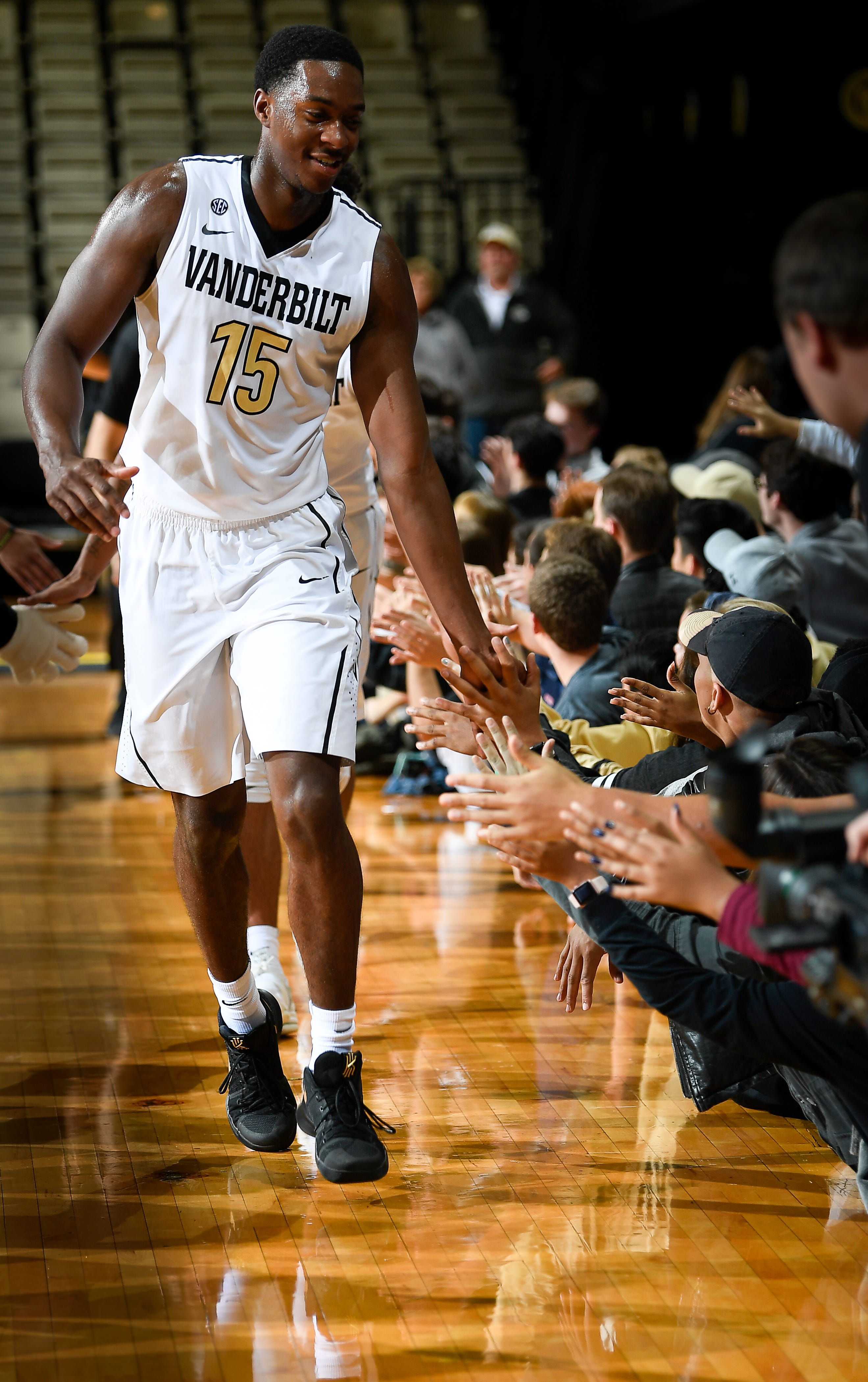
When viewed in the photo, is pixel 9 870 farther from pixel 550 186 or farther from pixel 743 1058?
→ pixel 550 186

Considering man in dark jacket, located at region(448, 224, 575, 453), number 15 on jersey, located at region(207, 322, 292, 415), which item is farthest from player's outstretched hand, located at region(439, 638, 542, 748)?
man in dark jacket, located at region(448, 224, 575, 453)

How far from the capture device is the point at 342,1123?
2451mm

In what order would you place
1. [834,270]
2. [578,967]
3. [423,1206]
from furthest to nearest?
1. [578,967]
2. [423,1206]
3. [834,270]

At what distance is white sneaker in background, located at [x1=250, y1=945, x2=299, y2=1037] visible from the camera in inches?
124

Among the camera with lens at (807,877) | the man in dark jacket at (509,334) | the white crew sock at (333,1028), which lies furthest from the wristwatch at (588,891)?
the man in dark jacket at (509,334)

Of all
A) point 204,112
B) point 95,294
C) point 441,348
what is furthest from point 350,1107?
point 204,112

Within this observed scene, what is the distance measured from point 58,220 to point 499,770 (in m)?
11.4

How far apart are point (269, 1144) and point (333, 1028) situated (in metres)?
0.26

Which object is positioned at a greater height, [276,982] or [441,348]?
[441,348]

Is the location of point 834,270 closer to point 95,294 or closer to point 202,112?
point 95,294

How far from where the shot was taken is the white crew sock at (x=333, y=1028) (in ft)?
8.06

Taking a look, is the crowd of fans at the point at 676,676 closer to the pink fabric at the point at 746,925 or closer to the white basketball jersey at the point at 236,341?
the pink fabric at the point at 746,925

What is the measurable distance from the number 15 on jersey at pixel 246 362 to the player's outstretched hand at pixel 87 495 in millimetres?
309

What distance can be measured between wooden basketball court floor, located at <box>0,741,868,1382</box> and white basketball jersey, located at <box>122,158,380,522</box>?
44.0 inches
